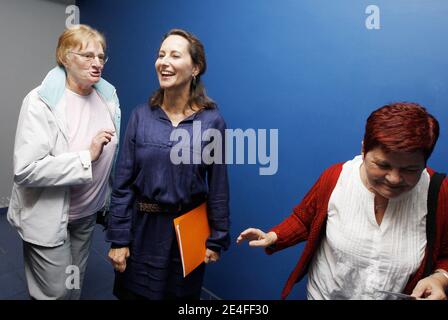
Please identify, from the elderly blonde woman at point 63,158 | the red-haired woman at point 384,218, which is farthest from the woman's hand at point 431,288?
the elderly blonde woman at point 63,158

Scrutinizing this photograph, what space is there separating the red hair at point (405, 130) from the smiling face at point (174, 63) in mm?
671

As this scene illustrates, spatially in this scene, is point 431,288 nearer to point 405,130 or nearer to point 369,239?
point 369,239

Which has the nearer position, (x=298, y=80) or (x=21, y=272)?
(x=298, y=80)

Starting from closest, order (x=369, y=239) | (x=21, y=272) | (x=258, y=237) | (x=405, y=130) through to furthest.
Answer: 1. (x=405, y=130)
2. (x=369, y=239)
3. (x=258, y=237)
4. (x=21, y=272)

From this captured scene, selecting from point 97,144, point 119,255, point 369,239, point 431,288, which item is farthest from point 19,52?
point 431,288

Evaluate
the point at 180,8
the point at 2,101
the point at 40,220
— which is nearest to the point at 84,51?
the point at 40,220

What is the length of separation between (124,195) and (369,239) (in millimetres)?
810

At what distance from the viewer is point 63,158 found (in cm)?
118

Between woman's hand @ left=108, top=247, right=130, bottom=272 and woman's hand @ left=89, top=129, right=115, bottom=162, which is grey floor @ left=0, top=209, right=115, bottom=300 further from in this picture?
woman's hand @ left=89, top=129, right=115, bottom=162

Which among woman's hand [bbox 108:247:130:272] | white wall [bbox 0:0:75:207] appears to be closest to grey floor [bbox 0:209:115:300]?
white wall [bbox 0:0:75:207]

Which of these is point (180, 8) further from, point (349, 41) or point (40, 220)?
point (40, 220)

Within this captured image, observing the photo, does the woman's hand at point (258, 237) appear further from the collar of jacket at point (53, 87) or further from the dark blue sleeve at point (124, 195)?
the collar of jacket at point (53, 87)

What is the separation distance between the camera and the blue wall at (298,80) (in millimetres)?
1116

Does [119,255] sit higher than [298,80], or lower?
lower
